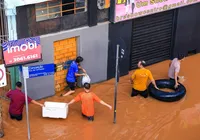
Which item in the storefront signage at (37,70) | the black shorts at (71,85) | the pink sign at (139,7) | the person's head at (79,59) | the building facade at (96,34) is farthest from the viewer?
the pink sign at (139,7)

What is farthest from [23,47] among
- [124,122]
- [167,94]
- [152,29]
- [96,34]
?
[152,29]

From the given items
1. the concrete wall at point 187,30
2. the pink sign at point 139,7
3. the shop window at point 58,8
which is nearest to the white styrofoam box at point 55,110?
the shop window at point 58,8

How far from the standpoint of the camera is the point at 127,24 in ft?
50.4

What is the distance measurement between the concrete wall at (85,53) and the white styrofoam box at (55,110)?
1113 mm

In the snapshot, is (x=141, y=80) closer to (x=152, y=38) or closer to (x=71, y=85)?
(x=71, y=85)

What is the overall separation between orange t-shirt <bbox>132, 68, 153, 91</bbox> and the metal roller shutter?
2158 millimetres

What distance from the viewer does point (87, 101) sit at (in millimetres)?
12781

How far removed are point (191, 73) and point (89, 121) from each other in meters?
5.11

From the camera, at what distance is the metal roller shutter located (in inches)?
630

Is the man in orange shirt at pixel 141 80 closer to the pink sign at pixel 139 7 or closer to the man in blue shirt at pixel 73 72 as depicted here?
the man in blue shirt at pixel 73 72

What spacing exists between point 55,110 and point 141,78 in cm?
297

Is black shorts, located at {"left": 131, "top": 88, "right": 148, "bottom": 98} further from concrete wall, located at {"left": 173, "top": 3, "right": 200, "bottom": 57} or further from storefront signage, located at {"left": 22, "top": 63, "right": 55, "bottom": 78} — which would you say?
storefront signage, located at {"left": 22, "top": 63, "right": 55, "bottom": 78}

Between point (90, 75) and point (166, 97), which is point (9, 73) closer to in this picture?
point (90, 75)

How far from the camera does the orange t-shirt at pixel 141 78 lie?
45.6 feet
